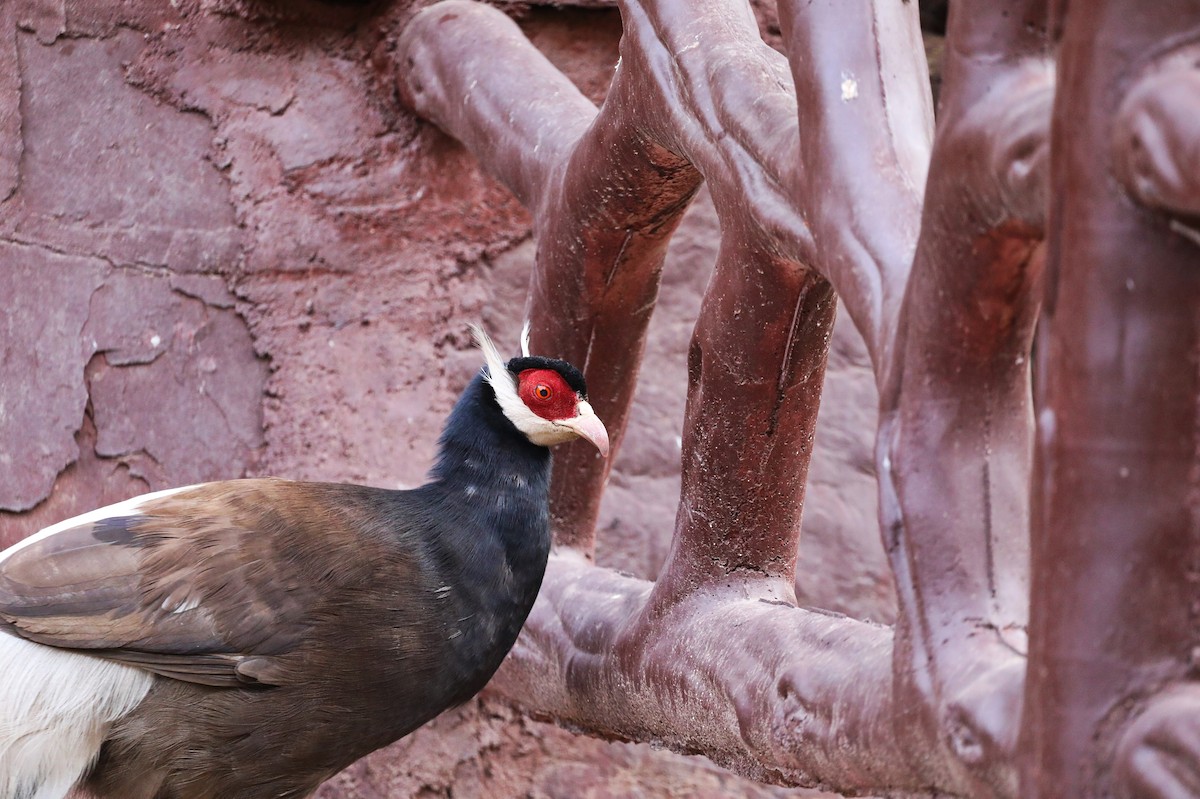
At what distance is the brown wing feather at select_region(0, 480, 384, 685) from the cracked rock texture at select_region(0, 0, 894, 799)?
3.28 feet

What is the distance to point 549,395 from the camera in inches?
113

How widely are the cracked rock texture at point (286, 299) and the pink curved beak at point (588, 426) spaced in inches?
A: 41.9

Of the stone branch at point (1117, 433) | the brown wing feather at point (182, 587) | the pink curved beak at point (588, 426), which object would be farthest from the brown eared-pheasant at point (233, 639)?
the stone branch at point (1117, 433)

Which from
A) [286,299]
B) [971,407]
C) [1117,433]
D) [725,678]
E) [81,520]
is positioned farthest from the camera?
[286,299]

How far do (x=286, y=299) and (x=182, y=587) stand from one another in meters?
1.42

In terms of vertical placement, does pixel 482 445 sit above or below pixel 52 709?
above

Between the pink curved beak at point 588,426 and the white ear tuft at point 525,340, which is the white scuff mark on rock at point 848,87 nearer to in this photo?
the pink curved beak at point 588,426

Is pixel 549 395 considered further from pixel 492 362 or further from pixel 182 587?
pixel 182 587

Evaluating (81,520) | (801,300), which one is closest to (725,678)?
(801,300)

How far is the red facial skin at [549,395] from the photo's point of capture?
286 cm

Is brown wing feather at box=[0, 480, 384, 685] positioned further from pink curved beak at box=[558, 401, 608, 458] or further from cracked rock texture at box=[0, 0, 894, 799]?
cracked rock texture at box=[0, 0, 894, 799]

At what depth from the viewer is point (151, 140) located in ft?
12.1

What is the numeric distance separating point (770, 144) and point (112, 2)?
2.23m

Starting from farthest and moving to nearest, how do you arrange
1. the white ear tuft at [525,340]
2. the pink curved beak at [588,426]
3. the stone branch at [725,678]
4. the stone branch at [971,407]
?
the white ear tuft at [525,340], the pink curved beak at [588,426], the stone branch at [725,678], the stone branch at [971,407]
